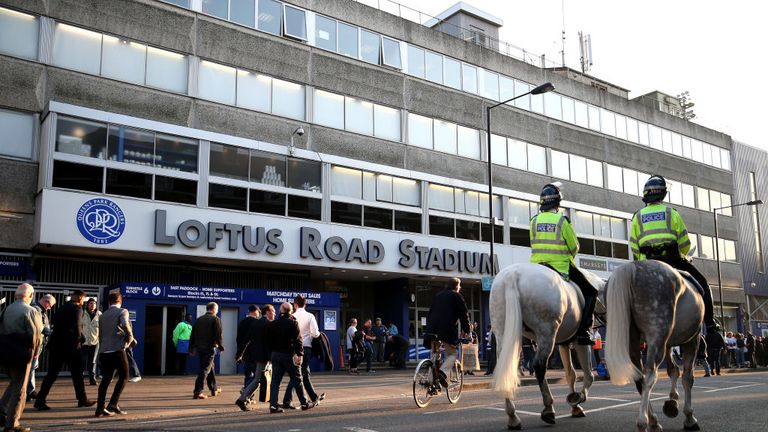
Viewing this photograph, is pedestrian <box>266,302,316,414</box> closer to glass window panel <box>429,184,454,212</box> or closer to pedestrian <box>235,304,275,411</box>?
pedestrian <box>235,304,275,411</box>

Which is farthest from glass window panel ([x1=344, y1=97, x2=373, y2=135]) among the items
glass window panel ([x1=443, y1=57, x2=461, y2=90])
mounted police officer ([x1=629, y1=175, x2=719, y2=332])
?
mounted police officer ([x1=629, y1=175, x2=719, y2=332])

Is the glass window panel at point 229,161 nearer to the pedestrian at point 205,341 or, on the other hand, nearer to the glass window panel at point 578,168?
the pedestrian at point 205,341

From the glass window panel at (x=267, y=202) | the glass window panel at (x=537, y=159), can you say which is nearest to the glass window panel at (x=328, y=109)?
the glass window panel at (x=267, y=202)

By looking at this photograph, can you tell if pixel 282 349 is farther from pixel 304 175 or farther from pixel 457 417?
pixel 304 175

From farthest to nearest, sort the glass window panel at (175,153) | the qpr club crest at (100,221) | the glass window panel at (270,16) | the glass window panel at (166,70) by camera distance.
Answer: the glass window panel at (270,16)
the glass window panel at (166,70)
the glass window panel at (175,153)
the qpr club crest at (100,221)

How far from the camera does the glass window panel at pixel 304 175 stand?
27547mm

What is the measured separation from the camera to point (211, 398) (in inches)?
569

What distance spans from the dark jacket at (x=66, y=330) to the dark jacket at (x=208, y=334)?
2469 millimetres

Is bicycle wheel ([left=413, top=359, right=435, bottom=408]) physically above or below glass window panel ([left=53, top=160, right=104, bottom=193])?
below

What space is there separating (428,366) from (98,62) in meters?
17.9

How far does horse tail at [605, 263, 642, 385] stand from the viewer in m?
7.61

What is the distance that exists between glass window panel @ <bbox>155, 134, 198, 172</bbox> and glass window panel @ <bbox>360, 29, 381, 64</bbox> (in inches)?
379

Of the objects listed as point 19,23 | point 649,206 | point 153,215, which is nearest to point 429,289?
point 153,215

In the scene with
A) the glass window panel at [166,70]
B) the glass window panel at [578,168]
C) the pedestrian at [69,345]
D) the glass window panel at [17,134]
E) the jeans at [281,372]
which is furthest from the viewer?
the glass window panel at [578,168]
